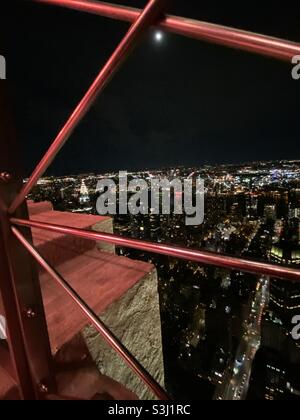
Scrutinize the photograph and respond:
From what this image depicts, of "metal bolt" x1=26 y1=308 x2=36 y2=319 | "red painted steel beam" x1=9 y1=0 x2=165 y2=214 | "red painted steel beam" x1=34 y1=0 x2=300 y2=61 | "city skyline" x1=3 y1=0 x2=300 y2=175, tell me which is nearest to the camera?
"red painted steel beam" x1=34 y1=0 x2=300 y2=61

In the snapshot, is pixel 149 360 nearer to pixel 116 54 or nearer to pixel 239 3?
pixel 116 54

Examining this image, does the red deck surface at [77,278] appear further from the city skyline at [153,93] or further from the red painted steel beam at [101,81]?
the city skyline at [153,93]

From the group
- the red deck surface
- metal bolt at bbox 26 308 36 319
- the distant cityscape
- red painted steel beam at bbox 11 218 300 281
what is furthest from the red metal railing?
the distant cityscape

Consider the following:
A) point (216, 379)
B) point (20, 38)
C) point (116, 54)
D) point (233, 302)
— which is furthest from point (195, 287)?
point (116, 54)

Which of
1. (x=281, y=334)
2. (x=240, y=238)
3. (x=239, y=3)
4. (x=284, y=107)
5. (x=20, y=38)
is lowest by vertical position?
(x=281, y=334)

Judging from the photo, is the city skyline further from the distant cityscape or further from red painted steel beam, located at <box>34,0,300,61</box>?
the distant cityscape

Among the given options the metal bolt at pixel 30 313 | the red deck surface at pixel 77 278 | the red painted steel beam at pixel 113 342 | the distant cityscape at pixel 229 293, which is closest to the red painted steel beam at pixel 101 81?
the red painted steel beam at pixel 113 342
